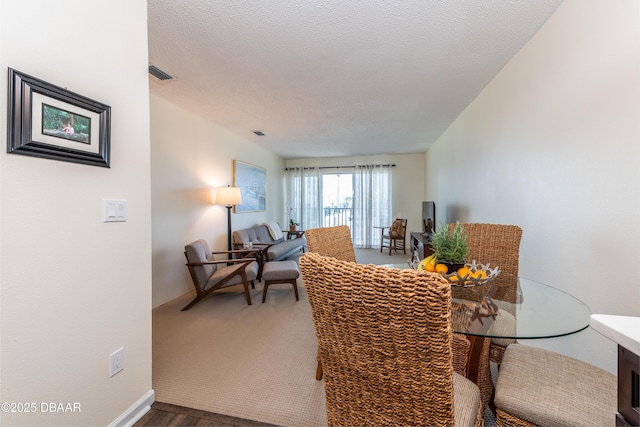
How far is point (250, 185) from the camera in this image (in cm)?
519

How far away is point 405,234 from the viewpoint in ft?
20.2

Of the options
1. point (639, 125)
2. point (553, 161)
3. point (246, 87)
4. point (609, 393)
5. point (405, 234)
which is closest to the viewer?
point (609, 393)

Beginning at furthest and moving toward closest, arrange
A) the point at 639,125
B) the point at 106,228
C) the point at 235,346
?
the point at 235,346, the point at 106,228, the point at 639,125

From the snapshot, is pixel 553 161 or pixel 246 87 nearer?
pixel 553 161

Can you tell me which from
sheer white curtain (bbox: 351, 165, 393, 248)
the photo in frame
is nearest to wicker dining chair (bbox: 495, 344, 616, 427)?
the photo in frame

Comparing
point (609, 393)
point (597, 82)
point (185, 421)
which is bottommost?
point (185, 421)

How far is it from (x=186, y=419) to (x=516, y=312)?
1.81 meters

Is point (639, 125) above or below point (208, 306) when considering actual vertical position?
above

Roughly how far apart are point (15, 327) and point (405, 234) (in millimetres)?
6098

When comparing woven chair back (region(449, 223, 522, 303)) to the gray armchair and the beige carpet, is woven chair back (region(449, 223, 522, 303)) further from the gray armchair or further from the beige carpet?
the gray armchair

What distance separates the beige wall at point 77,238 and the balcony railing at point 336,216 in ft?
17.9

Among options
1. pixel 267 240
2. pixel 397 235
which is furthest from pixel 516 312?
pixel 397 235

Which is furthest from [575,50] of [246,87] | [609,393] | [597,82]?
[246,87]

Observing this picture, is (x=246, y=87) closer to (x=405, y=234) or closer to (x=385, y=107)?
(x=385, y=107)
